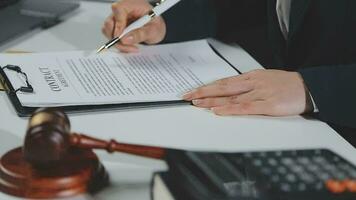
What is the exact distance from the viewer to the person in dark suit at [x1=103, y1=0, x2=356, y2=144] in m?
0.95

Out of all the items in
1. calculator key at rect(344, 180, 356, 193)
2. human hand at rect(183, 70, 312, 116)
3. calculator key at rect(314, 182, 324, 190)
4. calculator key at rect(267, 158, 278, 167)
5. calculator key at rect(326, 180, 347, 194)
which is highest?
calculator key at rect(344, 180, 356, 193)

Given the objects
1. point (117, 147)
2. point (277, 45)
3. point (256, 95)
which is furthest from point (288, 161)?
point (277, 45)

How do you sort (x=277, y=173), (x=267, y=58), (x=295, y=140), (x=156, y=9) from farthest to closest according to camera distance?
(x=267, y=58)
(x=156, y=9)
(x=295, y=140)
(x=277, y=173)

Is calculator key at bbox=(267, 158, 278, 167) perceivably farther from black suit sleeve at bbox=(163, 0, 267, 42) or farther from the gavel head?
black suit sleeve at bbox=(163, 0, 267, 42)

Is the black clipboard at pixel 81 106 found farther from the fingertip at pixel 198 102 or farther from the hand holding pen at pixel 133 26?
the hand holding pen at pixel 133 26

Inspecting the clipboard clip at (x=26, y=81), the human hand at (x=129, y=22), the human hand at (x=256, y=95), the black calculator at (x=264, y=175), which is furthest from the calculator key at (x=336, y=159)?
the human hand at (x=129, y=22)

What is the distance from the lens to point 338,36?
1170mm

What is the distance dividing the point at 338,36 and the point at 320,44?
41mm

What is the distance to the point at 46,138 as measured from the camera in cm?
63

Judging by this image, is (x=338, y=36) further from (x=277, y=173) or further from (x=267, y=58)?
(x=277, y=173)

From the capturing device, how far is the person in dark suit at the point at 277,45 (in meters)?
0.95

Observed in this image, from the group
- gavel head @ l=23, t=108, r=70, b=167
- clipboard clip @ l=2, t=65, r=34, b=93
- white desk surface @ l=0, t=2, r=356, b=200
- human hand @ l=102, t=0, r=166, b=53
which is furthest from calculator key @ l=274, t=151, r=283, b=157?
human hand @ l=102, t=0, r=166, b=53

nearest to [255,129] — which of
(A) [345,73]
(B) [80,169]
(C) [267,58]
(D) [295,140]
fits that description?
(D) [295,140]

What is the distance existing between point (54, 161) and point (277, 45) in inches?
31.0
